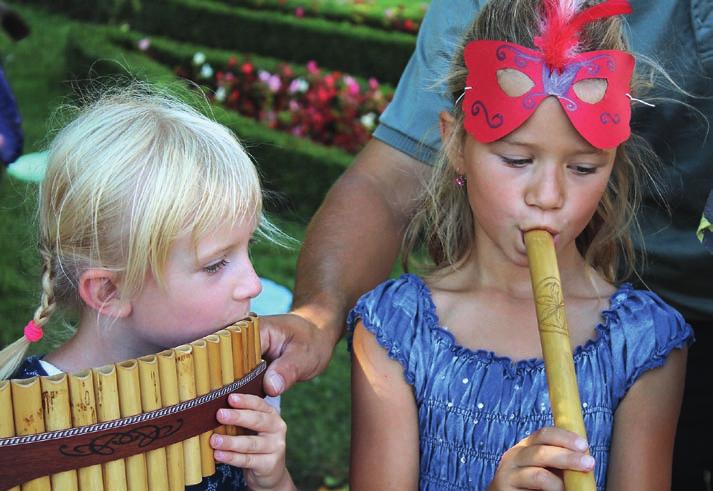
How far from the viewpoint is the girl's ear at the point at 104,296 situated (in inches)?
97.5

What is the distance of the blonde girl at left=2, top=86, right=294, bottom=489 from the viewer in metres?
2.41

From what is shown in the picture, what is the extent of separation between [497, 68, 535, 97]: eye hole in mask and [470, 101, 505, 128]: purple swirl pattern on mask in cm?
6

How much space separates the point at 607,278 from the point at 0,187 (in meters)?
5.86

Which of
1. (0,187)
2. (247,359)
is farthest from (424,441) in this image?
(0,187)

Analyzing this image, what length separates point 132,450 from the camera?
7.28 feet

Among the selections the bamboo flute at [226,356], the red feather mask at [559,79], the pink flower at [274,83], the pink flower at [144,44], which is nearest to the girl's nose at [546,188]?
the red feather mask at [559,79]

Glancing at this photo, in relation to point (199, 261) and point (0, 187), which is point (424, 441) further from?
point (0, 187)

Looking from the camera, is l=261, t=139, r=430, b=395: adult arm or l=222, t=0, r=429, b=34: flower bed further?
l=222, t=0, r=429, b=34: flower bed

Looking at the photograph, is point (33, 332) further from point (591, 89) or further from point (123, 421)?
point (591, 89)

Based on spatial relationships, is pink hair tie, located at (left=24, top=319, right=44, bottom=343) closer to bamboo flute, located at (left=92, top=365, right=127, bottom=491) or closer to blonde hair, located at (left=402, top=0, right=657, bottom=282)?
bamboo flute, located at (left=92, top=365, right=127, bottom=491)

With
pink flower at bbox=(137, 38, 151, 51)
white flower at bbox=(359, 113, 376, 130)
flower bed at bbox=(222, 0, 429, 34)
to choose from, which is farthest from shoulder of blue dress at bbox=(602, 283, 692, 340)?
pink flower at bbox=(137, 38, 151, 51)

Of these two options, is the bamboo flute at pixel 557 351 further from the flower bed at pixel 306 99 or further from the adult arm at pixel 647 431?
the flower bed at pixel 306 99

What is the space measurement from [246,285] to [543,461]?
0.74 meters

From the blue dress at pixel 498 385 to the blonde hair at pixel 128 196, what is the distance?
56 centimetres
